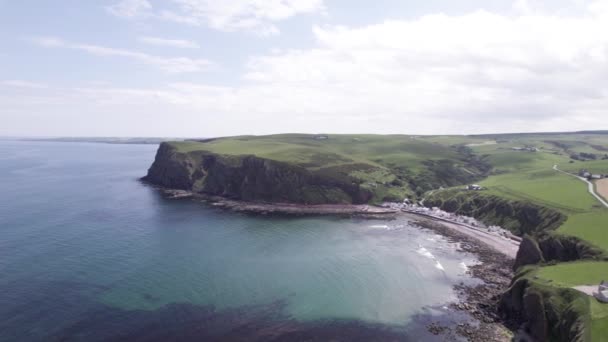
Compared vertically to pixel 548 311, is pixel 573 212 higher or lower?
higher

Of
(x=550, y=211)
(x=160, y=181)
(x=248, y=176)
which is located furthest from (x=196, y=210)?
(x=550, y=211)

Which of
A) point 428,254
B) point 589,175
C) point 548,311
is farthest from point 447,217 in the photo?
point 548,311

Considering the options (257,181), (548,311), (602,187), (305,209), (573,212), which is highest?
(602,187)

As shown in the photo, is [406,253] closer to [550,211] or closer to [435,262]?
[435,262]

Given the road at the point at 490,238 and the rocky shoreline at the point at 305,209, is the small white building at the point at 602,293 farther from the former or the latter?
the rocky shoreline at the point at 305,209

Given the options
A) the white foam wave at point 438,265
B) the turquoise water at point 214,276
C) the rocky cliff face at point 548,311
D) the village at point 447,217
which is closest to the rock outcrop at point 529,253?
the turquoise water at point 214,276

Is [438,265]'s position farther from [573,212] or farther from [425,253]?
[573,212]
